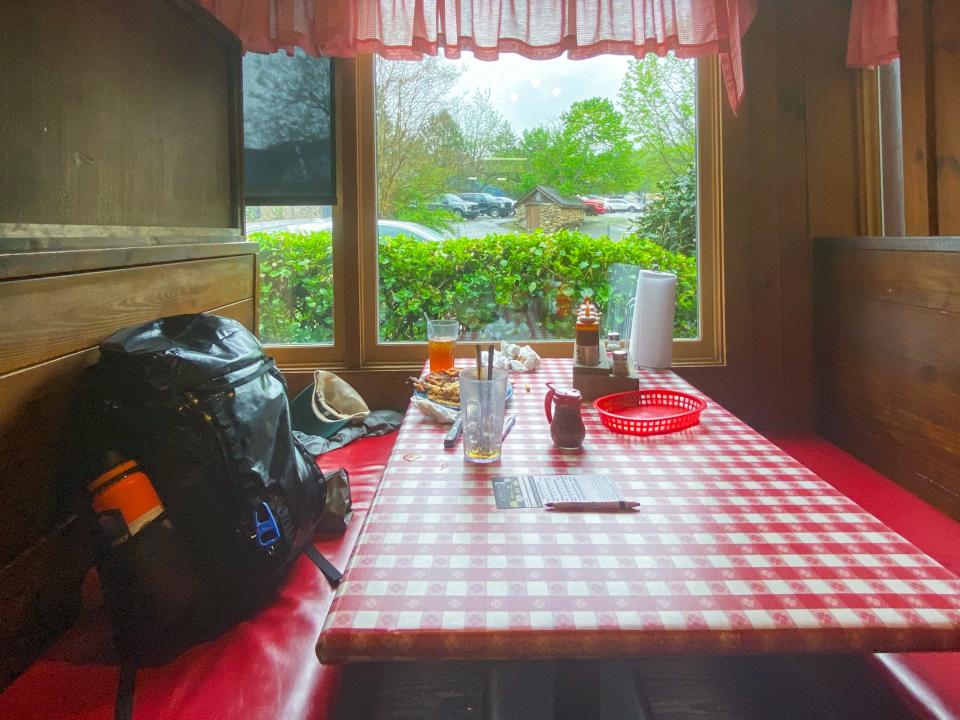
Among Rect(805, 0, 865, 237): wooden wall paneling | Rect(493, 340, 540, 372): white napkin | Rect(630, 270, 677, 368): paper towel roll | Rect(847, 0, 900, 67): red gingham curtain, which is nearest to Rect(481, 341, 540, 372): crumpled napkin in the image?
Rect(493, 340, 540, 372): white napkin

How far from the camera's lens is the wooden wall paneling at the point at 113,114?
1.13 m

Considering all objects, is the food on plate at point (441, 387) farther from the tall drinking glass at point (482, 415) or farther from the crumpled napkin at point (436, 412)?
the tall drinking glass at point (482, 415)

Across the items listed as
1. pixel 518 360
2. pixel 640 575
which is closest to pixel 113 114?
pixel 518 360

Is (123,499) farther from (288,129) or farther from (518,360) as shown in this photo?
(288,129)

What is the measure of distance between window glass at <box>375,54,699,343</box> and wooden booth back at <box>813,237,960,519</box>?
1.59 feet

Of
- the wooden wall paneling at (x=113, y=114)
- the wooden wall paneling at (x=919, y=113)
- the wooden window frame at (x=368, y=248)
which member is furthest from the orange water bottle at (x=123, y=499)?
the wooden wall paneling at (x=919, y=113)

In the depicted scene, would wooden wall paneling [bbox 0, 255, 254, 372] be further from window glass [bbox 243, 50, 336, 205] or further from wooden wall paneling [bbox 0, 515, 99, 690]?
window glass [bbox 243, 50, 336, 205]

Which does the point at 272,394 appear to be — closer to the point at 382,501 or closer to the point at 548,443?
the point at 382,501

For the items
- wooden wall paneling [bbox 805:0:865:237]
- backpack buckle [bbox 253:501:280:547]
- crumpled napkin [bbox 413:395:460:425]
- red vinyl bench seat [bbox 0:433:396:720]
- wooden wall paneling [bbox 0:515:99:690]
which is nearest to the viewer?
red vinyl bench seat [bbox 0:433:396:720]

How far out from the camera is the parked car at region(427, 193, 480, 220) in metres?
2.35

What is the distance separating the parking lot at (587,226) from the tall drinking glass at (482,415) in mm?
1303

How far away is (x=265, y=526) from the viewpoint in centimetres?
108

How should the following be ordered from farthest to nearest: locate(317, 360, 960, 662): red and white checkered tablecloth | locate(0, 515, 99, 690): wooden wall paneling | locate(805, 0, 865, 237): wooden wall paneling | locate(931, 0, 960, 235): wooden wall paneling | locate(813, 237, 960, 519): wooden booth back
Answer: locate(805, 0, 865, 237): wooden wall paneling
locate(931, 0, 960, 235): wooden wall paneling
locate(813, 237, 960, 519): wooden booth back
locate(0, 515, 99, 690): wooden wall paneling
locate(317, 360, 960, 662): red and white checkered tablecloth

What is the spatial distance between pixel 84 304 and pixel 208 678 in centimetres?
71
